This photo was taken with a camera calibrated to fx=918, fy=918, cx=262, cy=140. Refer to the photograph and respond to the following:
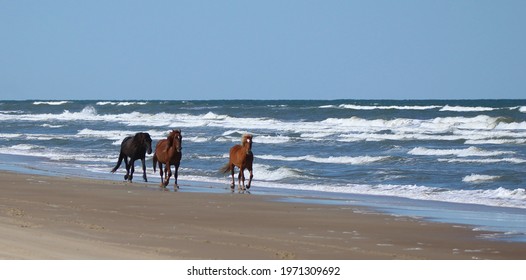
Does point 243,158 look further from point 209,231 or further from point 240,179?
point 209,231

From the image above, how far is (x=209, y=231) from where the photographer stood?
37.0 ft

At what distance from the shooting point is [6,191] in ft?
51.4

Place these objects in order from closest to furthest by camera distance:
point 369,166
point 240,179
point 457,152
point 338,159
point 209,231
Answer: point 209,231 → point 240,179 → point 369,166 → point 338,159 → point 457,152

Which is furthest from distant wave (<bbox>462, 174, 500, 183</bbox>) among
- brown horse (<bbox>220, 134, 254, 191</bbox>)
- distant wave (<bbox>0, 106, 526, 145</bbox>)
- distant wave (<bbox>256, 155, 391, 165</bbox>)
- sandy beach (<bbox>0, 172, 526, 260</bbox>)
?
distant wave (<bbox>0, 106, 526, 145</bbox>)

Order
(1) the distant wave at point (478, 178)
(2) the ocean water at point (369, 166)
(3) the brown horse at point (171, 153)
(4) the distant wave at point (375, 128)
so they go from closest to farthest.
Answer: (2) the ocean water at point (369, 166) → (3) the brown horse at point (171, 153) → (1) the distant wave at point (478, 178) → (4) the distant wave at point (375, 128)

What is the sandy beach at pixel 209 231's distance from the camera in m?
9.29

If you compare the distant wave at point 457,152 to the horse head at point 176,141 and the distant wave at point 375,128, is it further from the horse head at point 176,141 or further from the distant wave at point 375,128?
the horse head at point 176,141

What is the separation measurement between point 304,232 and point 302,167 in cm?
1265

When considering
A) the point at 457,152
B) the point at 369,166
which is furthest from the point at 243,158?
the point at 457,152

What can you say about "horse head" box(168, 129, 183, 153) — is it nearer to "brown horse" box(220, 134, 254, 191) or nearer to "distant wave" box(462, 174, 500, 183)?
"brown horse" box(220, 134, 254, 191)

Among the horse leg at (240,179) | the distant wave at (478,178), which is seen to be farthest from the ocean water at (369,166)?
the horse leg at (240,179)

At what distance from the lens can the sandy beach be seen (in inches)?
366
